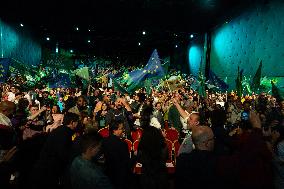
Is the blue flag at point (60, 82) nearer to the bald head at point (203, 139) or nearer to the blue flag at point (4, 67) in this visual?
the blue flag at point (4, 67)

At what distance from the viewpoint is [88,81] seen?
15.2m

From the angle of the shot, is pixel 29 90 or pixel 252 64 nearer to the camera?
pixel 29 90

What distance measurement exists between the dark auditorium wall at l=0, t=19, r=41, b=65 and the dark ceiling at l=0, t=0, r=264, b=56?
765 mm

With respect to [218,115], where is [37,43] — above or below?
above

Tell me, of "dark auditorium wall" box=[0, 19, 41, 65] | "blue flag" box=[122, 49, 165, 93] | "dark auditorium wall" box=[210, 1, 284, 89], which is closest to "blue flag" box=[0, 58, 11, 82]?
"blue flag" box=[122, 49, 165, 93]

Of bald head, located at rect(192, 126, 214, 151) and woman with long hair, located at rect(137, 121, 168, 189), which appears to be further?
woman with long hair, located at rect(137, 121, 168, 189)

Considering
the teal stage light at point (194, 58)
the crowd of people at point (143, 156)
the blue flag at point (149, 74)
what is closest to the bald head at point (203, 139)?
the crowd of people at point (143, 156)

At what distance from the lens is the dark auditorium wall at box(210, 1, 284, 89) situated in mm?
19203

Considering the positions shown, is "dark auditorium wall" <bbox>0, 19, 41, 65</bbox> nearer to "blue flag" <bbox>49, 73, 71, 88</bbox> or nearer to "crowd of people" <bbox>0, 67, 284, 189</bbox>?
"blue flag" <bbox>49, 73, 71, 88</bbox>

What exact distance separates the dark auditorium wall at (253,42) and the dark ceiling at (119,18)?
1.36 m

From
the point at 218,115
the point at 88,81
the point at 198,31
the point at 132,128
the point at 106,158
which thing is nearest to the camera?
the point at 106,158

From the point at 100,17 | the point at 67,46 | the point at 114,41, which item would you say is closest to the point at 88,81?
the point at 100,17

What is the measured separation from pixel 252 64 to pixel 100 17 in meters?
14.8

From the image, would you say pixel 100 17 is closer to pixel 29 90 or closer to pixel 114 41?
pixel 114 41
